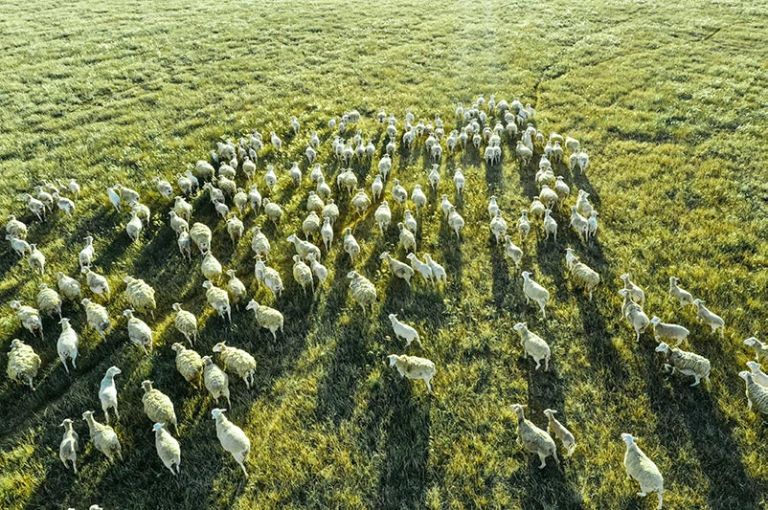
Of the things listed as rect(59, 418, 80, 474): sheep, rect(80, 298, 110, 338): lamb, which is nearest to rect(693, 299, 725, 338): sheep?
rect(59, 418, 80, 474): sheep

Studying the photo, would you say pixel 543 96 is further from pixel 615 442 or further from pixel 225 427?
pixel 225 427

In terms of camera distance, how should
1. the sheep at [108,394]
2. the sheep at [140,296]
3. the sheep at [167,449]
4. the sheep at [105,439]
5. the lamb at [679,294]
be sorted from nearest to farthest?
the sheep at [167,449] < the sheep at [105,439] < the sheep at [108,394] < the lamb at [679,294] < the sheep at [140,296]

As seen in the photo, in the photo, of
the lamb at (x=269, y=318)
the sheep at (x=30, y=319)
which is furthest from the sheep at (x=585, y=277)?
the sheep at (x=30, y=319)

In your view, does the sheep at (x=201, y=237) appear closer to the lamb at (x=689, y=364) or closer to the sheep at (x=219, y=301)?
the sheep at (x=219, y=301)

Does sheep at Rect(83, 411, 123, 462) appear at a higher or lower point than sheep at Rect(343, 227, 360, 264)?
lower

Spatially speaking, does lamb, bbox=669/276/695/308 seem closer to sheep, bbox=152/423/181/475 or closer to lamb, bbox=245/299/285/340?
lamb, bbox=245/299/285/340

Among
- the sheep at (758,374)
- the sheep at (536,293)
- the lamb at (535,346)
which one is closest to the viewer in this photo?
the sheep at (758,374)
